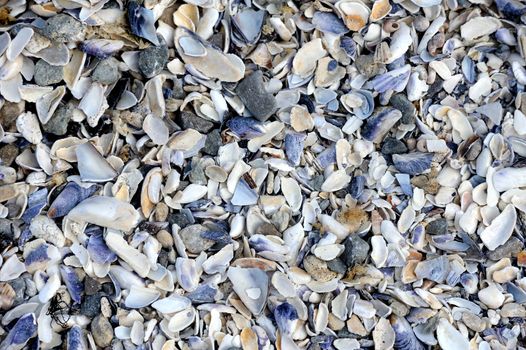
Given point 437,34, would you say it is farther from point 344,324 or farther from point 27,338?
point 27,338

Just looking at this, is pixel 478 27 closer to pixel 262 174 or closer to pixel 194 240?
pixel 262 174

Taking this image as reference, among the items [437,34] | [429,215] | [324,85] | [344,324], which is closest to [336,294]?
[344,324]

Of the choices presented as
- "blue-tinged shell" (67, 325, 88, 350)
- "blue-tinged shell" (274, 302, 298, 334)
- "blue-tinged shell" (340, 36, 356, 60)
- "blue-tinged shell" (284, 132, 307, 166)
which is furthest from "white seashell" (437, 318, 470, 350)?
"blue-tinged shell" (67, 325, 88, 350)

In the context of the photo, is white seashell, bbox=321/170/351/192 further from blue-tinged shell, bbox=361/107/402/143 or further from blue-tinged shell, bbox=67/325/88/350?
blue-tinged shell, bbox=67/325/88/350

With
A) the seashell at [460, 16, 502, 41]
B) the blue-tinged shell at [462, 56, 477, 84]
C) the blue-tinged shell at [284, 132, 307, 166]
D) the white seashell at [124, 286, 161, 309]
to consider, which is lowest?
the white seashell at [124, 286, 161, 309]

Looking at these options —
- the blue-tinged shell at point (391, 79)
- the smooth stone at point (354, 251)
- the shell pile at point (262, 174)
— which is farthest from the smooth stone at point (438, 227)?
the blue-tinged shell at point (391, 79)

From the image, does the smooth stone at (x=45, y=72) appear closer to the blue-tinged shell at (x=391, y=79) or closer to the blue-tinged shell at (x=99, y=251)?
the blue-tinged shell at (x=99, y=251)

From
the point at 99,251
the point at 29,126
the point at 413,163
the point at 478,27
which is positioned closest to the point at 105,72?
the point at 29,126
